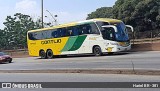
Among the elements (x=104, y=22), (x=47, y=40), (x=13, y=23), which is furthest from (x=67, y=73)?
(x=13, y=23)

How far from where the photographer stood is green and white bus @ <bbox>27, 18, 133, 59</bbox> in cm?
3288

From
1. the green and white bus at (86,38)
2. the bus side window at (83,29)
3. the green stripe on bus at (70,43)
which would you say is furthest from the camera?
the green stripe on bus at (70,43)

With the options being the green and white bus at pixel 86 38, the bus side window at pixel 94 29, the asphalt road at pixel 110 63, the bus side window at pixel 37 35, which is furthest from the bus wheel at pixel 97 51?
A: the bus side window at pixel 37 35

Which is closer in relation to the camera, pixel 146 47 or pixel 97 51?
pixel 97 51

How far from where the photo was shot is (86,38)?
113ft

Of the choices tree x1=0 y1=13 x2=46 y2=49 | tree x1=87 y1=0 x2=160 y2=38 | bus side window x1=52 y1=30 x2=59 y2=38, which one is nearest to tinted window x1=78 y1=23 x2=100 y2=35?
bus side window x1=52 y1=30 x2=59 y2=38

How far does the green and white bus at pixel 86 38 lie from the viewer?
32875 millimetres

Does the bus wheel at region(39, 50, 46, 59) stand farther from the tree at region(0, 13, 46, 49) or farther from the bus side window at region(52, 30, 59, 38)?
the tree at region(0, 13, 46, 49)

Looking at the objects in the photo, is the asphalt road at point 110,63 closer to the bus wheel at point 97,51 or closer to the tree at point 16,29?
the bus wheel at point 97,51

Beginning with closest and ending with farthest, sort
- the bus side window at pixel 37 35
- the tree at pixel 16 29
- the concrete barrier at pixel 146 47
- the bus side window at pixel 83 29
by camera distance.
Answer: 1. the bus side window at pixel 83 29
2. the concrete barrier at pixel 146 47
3. the bus side window at pixel 37 35
4. the tree at pixel 16 29

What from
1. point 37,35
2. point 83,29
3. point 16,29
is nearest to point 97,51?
point 83,29

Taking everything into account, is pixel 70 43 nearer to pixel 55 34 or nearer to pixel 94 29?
pixel 55 34

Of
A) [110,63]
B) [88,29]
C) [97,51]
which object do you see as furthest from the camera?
[97,51]

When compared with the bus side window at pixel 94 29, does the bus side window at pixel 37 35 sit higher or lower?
lower
